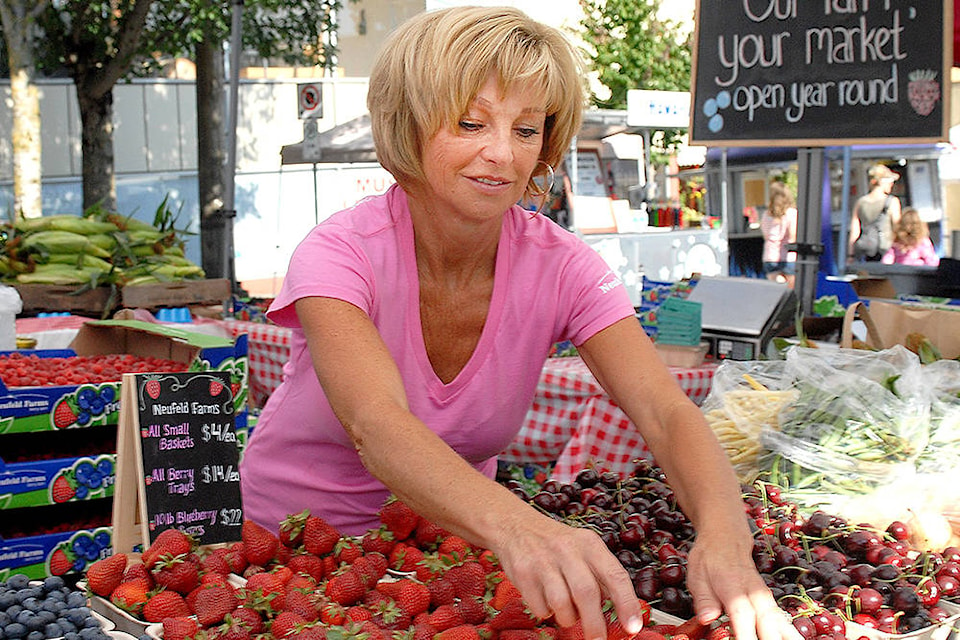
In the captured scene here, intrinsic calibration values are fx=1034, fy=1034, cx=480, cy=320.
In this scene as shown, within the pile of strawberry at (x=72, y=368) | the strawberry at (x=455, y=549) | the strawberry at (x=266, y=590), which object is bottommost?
the strawberry at (x=266, y=590)

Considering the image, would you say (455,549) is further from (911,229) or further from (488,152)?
(911,229)

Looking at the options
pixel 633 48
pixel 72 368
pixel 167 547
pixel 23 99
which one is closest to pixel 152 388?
pixel 167 547

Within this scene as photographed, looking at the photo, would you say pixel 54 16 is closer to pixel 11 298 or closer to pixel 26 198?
pixel 26 198

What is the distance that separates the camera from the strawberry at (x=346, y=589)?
5.52 ft

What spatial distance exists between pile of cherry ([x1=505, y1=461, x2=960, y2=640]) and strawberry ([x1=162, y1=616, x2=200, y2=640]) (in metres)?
0.74

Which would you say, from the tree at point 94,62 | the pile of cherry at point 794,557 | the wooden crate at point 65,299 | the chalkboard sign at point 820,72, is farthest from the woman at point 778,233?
the pile of cherry at point 794,557

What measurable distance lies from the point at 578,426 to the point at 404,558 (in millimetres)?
2283

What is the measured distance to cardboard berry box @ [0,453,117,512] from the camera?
3.13 metres

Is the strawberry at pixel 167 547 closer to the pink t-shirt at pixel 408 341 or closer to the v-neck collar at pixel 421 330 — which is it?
the pink t-shirt at pixel 408 341

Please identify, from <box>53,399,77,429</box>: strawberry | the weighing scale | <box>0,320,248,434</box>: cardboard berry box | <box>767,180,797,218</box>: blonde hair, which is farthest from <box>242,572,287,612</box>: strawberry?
<box>767,180,797,218</box>: blonde hair

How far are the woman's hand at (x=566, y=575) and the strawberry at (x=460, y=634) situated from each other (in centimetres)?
22

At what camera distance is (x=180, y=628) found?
1574mm

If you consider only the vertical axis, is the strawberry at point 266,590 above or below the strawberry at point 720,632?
above

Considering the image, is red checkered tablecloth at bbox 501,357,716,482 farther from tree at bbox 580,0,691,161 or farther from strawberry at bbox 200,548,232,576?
tree at bbox 580,0,691,161
